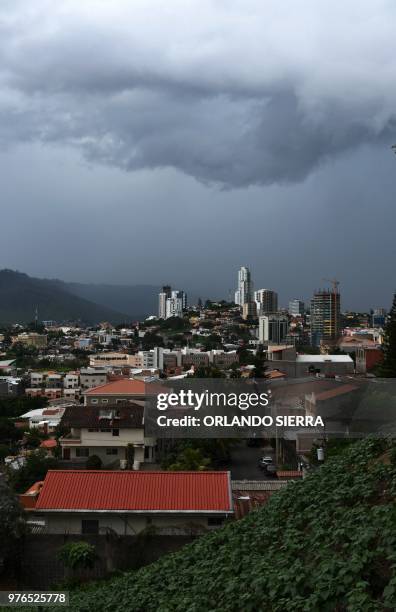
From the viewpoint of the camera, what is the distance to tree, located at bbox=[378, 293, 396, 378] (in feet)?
61.9

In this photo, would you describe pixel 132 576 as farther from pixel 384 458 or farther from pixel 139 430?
pixel 139 430

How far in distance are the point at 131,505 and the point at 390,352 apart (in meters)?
13.7

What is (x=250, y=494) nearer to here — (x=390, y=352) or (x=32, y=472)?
(x=32, y=472)

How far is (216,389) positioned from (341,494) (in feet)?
21.9

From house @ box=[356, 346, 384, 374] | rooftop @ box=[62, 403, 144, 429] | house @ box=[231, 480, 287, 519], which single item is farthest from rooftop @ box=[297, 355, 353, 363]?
house @ box=[231, 480, 287, 519]

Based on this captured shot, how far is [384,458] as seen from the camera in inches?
209

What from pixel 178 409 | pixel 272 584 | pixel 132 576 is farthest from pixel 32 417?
pixel 272 584

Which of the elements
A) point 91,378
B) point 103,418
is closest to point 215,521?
point 103,418

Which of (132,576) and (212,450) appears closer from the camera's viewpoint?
(132,576)

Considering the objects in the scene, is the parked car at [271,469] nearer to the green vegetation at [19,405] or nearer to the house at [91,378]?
the green vegetation at [19,405]

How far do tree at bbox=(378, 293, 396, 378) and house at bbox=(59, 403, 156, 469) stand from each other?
762cm

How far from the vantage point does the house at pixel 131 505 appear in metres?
7.95

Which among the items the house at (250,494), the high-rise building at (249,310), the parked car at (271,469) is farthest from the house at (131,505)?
the high-rise building at (249,310)

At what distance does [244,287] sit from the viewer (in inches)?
5620
